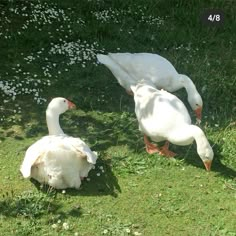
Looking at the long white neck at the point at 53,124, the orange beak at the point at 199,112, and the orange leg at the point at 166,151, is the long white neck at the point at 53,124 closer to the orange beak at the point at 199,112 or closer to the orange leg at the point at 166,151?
the orange leg at the point at 166,151

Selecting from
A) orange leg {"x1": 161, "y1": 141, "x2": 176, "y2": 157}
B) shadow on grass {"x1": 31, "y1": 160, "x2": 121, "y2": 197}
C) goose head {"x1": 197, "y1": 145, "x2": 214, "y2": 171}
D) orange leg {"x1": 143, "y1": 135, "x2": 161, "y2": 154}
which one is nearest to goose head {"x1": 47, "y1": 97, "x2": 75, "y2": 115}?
shadow on grass {"x1": 31, "y1": 160, "x2": 121, "y2": 197}

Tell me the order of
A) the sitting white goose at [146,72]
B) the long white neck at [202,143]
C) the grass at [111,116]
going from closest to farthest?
the grass at [111,116] → the long white neck at [202,143] → the sitting white goose at [146,72]

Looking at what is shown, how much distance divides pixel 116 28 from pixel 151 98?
4.07m

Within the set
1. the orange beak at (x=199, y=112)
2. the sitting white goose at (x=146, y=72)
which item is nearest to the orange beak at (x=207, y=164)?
the orange beak at (x=199, y=112)

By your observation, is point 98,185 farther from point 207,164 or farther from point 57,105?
point 207,164

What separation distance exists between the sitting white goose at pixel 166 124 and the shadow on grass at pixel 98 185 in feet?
2.89

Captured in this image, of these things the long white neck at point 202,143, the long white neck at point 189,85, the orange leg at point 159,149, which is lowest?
the orange leg at point 159,149

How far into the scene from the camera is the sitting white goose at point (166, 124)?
736cm

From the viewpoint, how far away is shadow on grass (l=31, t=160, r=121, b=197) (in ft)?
22.9

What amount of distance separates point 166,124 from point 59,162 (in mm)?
1768

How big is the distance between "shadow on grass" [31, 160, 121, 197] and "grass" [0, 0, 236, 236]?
14mm

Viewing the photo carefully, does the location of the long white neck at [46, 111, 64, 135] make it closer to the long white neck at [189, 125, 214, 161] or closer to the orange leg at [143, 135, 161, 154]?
the orange leg at [143, 135, 161, 154]

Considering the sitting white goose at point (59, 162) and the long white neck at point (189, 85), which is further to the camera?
the long white neck at point (189, 85)

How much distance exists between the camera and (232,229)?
656 centimetres
